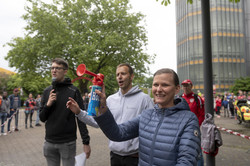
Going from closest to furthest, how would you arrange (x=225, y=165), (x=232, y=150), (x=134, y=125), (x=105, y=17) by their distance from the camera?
(x=134, y=125) → (x=225, y=165) → (x=232, y=150) → (x=105, y=17)

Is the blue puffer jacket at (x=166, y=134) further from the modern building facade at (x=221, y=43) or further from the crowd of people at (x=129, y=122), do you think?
the modern building facade at (x=221, y=43)

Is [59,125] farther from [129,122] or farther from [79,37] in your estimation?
[79,37]

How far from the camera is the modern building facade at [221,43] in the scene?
4272cm

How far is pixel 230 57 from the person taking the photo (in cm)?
4322

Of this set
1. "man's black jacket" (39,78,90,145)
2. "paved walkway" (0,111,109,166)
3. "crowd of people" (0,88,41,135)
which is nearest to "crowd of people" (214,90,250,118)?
"paved walkway" (0,111,109,166)

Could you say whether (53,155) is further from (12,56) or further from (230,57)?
(230,57)

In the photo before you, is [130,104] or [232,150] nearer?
[130,104]

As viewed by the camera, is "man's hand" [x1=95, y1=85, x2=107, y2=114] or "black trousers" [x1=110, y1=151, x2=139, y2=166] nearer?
"man's hand" [x1=95, y1=85, x2=107, y2=114]

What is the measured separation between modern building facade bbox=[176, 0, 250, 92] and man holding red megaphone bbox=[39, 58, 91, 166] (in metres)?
42.4

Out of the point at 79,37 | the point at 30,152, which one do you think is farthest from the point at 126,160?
the point at 79,37

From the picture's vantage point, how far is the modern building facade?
42.7 m

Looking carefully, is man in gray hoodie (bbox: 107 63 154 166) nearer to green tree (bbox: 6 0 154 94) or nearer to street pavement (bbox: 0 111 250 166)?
street pavement (bbox: 0 111 250 166)

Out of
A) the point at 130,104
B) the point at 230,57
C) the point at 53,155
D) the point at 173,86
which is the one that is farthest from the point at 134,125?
the point at 230,57

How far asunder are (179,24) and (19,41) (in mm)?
35670
